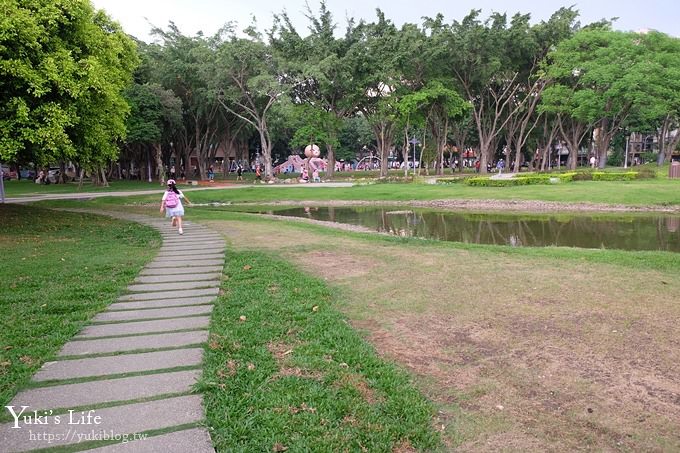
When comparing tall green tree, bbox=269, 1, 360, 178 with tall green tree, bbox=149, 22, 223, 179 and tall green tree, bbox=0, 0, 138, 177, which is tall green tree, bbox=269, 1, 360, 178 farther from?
tall green tree, bbox=0, 0, 138, 177

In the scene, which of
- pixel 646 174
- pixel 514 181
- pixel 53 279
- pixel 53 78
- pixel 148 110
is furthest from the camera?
pixel 148 110

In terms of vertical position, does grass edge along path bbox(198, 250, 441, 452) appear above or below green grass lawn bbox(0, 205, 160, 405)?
below

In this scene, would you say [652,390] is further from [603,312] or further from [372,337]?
[372,337]

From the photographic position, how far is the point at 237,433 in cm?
305

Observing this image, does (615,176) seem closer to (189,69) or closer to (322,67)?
(322,67)

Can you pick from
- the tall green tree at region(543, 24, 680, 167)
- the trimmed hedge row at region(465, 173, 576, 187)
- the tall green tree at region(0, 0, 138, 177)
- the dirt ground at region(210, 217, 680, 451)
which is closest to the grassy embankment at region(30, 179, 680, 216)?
the trimmed hedge row at region(465, 173, 576, 187)

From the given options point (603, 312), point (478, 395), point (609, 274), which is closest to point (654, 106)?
point (609, 274)

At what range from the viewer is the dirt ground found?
3223 millimetres

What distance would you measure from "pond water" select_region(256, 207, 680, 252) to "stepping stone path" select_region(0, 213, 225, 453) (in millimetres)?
9801

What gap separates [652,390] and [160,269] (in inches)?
259

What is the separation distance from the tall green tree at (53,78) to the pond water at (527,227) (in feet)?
29.4

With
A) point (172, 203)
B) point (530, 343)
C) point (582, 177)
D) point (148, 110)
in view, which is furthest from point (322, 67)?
point (530, 343)

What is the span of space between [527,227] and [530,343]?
12178 mm

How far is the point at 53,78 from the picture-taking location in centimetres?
1123
